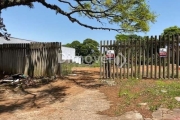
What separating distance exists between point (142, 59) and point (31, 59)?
621 centimetres

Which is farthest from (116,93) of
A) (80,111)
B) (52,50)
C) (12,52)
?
(12,52)

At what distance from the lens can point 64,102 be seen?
324 inches

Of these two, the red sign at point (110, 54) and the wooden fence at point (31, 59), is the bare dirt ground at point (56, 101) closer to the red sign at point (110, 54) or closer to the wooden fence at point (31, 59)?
the red sign at point (110, 54)

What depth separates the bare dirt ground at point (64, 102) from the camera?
6.79 m

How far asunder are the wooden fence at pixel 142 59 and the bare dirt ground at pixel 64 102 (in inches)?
46.5

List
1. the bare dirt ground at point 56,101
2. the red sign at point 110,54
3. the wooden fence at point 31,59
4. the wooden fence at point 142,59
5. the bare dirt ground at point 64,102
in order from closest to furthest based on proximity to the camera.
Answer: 1. the bare dirt ground at point 64,102
2. the bare dirt ground at point 56,101
3. the wooden fence at point 142,59
4. the red sign at point 110,54
5. the wooden fence at point 31,59

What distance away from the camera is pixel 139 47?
11.0 metres

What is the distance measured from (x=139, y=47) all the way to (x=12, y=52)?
302 inches

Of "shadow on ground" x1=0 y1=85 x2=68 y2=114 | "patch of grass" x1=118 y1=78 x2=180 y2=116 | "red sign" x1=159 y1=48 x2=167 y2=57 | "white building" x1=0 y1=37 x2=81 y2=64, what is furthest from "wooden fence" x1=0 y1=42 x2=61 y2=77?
"red sign" x1=159 y1=48 x2=167 y2=57

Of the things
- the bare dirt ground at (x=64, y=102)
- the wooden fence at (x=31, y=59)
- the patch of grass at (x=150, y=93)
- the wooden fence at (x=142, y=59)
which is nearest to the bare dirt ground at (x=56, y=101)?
the bare dirt ground at (x=64, y=102)

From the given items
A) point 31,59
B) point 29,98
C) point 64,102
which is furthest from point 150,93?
point 31,59

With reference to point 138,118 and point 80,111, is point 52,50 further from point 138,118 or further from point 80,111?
point 138,118

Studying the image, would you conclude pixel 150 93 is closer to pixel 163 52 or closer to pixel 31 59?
pixel 163 52

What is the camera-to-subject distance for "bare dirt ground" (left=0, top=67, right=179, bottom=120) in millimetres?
6794
